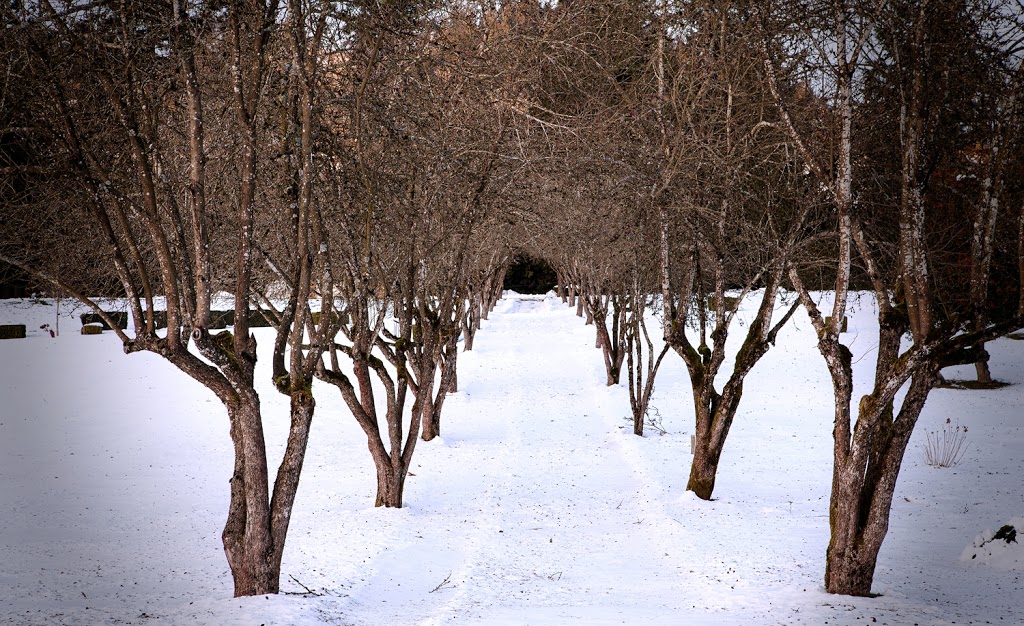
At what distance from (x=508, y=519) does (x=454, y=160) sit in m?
4.33

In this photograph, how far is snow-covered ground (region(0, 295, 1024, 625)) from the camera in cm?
614

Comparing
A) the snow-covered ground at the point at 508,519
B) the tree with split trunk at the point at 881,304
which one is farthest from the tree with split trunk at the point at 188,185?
the tree with split trunk at the point at 881,304

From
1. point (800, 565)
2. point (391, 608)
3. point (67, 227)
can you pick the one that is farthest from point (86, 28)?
point (800, 565)

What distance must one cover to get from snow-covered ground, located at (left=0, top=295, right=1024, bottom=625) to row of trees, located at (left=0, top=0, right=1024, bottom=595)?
2.58ft

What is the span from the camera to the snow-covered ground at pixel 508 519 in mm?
6141

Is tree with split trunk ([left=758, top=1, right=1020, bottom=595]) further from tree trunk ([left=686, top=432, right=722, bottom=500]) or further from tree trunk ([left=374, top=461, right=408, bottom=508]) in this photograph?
tree trunk ([left=374, top=461, right=408, bottom=508])

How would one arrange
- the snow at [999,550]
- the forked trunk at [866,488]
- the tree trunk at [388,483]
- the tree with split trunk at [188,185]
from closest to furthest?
the tree with split trunk at [188,185]
the forked trunk at [866,488]
the snow at [999,550]
the tree trunk at [388,483]

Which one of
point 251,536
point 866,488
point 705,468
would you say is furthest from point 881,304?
point 251,536

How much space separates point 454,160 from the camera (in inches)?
344

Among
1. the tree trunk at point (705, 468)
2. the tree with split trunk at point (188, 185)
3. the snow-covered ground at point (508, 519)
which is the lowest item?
the snow-covered ground at point (508, 519)

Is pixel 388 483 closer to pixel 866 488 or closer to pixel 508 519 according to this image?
pixel 508 519

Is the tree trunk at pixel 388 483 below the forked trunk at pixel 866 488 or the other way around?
below

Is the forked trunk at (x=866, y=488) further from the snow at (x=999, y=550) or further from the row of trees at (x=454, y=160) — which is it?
the snow at (x=999, y=550)

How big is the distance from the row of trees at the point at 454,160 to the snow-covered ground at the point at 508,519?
2.58 feet
